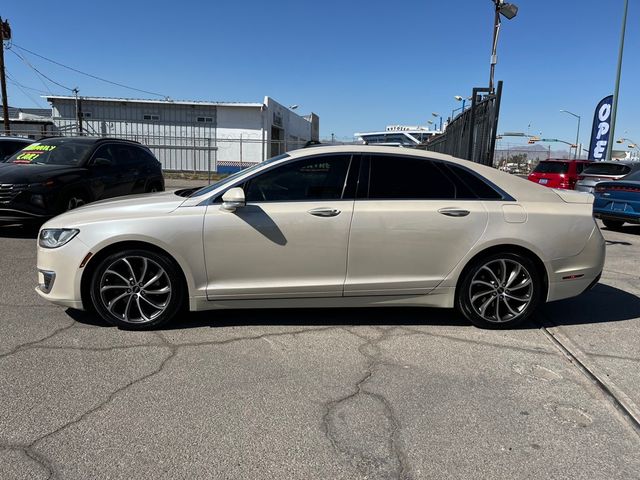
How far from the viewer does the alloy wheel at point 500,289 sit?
4.58m

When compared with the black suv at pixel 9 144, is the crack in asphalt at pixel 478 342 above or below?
below

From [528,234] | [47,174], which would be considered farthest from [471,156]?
[47,174]

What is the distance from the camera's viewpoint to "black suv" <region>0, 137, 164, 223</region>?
7879mm

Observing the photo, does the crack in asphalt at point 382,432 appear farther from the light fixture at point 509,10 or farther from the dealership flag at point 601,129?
the dealership flag at point 601,129

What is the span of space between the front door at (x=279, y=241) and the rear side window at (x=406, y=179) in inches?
12.2

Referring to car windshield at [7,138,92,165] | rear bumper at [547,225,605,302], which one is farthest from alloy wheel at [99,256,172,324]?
car windshield at [7,138,92,165]

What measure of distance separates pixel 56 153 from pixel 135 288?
20.0 feet

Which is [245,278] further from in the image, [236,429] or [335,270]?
[236,429]

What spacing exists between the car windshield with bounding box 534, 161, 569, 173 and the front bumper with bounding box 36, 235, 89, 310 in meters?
15.9

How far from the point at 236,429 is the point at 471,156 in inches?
359

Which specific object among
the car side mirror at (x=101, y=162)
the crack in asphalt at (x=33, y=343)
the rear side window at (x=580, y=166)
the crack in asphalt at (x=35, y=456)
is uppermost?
the rear side window at (x=580, y=166)

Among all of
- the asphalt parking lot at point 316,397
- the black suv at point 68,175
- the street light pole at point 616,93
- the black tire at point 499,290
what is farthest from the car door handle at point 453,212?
the street light pole at point 616,93

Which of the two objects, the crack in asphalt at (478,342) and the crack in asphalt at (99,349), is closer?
the crack in asphalt at (99,349)

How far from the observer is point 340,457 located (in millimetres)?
2680
